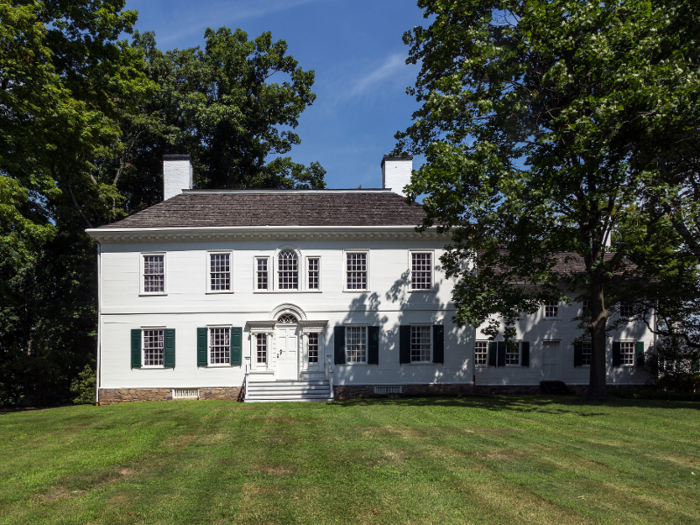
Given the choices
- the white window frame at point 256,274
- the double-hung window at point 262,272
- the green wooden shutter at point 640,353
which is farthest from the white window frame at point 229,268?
the green wooden shutter at point 640,353

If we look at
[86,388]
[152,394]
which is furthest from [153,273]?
[86,388]

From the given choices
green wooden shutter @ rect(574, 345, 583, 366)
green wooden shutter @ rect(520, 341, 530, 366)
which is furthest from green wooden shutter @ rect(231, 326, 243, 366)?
green wooden shutter @ rect(574, 345, 583, 366)

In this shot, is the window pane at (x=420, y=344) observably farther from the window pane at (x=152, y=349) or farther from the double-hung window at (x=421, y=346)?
the window pane at (x=152, y=349)

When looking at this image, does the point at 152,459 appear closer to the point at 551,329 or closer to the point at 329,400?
the point at 329,400

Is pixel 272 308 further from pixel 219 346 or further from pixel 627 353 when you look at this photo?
pixel 627 353

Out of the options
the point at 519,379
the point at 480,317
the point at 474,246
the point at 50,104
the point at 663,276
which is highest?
the point at 50,104

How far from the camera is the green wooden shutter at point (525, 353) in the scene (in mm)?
24281

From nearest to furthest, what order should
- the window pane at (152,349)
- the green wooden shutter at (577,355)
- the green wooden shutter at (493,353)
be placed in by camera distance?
the window pane at (152,349) < the green wooden shutter at (493,353) < the green wooden shutter at (577,355)

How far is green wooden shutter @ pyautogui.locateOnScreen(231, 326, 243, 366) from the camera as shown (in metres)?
21.1

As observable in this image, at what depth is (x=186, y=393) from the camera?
20969mm

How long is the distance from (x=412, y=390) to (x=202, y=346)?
9223mm

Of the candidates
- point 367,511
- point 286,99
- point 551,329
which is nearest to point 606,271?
point 551,329

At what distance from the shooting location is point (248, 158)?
3453 centimetres

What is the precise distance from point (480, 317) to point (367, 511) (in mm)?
11220
